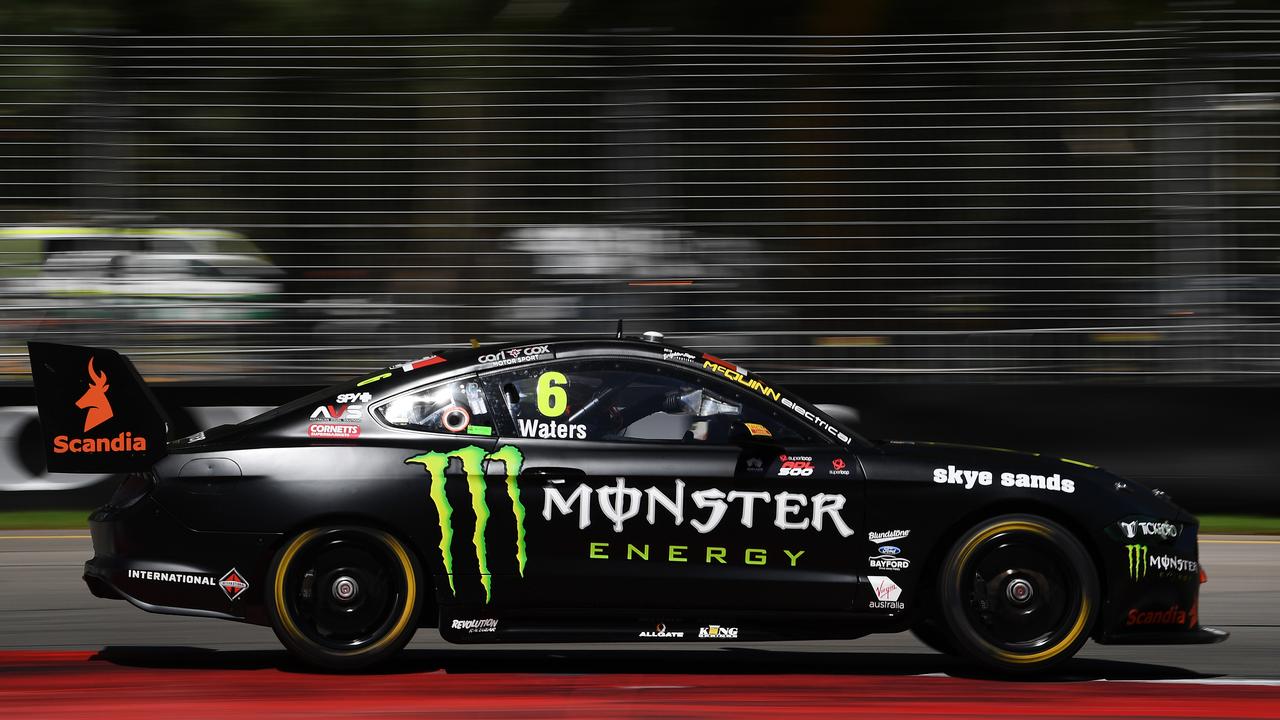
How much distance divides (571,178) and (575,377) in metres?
5.18

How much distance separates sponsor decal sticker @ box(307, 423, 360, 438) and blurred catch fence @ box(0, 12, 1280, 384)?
4988mm

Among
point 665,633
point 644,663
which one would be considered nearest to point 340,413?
point 665,633

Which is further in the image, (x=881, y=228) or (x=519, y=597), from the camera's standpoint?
(x=881, y=228)

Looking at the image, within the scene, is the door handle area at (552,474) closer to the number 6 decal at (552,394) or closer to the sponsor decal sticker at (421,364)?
the number 6 decal at (552,394)

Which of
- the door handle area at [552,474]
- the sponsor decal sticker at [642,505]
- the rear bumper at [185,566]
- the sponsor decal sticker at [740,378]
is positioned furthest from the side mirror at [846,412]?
the rear bumper at [185,566]

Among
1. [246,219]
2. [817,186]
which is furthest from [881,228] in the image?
[246,219]

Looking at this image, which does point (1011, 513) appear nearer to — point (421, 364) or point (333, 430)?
point (421, 364)

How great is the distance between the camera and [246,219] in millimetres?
11352

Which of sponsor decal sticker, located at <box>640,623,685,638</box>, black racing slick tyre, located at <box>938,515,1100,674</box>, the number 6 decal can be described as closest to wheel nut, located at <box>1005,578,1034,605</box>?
black racing slick tyre, located at <box>938,515,1100,674</box>

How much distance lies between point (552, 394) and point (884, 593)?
155cm

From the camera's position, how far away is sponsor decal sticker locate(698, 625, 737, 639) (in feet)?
19.7

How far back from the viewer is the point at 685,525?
6035 millimetres

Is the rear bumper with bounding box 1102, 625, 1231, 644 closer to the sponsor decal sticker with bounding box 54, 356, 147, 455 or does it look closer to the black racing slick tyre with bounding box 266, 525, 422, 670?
the black racing slick tyre with bounding box 266, 525, 422, 670

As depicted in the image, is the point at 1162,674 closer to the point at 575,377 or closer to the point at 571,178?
the point at 575,377
